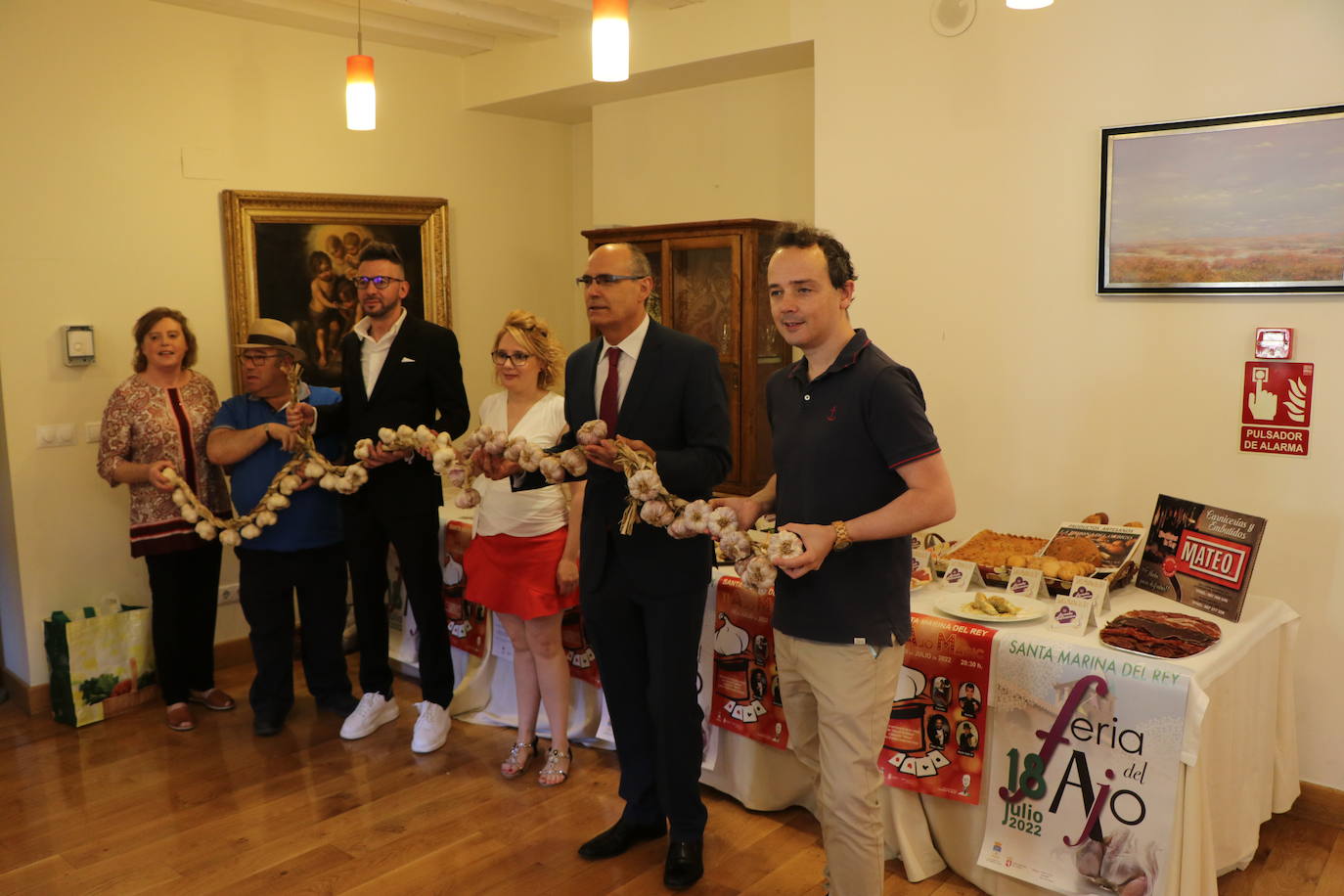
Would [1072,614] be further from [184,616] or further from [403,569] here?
[184,616]

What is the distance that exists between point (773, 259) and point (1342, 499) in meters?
1.98

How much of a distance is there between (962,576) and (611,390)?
1.22m

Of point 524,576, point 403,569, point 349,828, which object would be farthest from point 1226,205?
point 349,828

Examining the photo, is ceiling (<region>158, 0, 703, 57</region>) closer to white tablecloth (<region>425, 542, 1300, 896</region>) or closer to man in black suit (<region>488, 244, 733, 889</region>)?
man in black suit (<region>488, 244, 733, 889</region>)

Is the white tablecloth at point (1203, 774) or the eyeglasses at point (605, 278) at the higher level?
the eyeglasses at point (605, 278)

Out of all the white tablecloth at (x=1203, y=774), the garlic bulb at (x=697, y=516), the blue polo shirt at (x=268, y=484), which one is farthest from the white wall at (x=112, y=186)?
the garlic bulb at (x=697, y=516)

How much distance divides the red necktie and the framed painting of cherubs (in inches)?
97.6

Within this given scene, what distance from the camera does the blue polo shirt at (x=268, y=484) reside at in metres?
3.79

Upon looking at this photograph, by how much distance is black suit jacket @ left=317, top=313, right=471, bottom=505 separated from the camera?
3615mm

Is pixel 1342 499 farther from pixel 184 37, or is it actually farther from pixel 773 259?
pixel 184 37

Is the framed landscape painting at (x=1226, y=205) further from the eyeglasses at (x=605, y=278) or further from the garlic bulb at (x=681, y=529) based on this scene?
the garlic bulb at (x=681, y=529)

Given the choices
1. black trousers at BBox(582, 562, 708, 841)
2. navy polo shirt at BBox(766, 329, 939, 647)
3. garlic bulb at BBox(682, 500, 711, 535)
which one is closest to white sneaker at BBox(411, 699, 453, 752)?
black trousers at BBox(582, 562, 708, 841)

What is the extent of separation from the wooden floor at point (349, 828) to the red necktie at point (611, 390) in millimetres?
1272

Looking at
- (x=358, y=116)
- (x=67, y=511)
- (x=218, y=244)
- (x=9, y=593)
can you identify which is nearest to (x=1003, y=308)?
(x=358, y=116)
